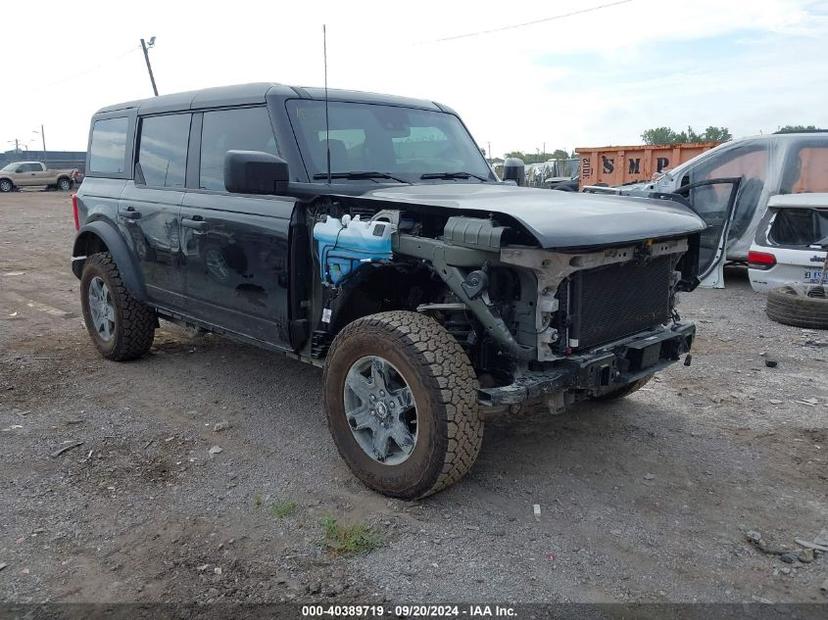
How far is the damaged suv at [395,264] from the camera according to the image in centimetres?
321

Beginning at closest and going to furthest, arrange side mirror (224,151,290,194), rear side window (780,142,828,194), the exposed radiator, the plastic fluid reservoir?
the exposed radiator < the plastic fluid reservoir < side mirror (224,151,290,194) < rear side window (780,142,828,194)

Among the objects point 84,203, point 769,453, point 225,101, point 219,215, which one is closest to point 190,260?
point 219,215

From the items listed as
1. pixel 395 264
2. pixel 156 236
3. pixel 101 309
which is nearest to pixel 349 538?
pixel 395 264

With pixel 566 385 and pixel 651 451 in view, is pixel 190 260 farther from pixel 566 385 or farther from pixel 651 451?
pixel 651 451

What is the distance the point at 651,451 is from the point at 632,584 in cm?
141

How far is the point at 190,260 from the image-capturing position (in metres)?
4.75

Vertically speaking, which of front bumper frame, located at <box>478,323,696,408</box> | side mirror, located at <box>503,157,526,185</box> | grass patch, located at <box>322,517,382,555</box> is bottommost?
grass patch, located at <box>322,517,382,555</box>

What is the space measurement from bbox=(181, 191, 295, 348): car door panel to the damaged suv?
0.5 inches

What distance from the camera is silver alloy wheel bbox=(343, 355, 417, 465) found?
3443mm

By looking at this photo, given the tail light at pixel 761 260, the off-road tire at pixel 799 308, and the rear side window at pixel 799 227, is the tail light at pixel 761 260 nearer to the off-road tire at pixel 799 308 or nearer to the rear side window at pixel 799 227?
the rear side window at pixel 799 227

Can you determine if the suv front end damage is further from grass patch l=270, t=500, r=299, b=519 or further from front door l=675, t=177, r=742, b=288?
front door l=675, t=177, r=742, b=288

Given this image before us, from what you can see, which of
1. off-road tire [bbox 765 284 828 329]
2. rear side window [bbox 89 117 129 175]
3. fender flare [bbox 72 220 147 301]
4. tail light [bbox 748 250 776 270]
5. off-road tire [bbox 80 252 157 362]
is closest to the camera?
fender flare [bbox 72 220 147 301]

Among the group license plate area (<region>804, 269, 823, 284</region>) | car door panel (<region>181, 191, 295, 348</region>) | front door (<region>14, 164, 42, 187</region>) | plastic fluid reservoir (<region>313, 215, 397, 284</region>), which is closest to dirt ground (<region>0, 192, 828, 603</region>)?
car door panel (<region>181, 191, 295, 348</region>)

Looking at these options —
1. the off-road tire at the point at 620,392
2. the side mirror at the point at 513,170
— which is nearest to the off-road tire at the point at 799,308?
the off-road tire at the point at 620,392
